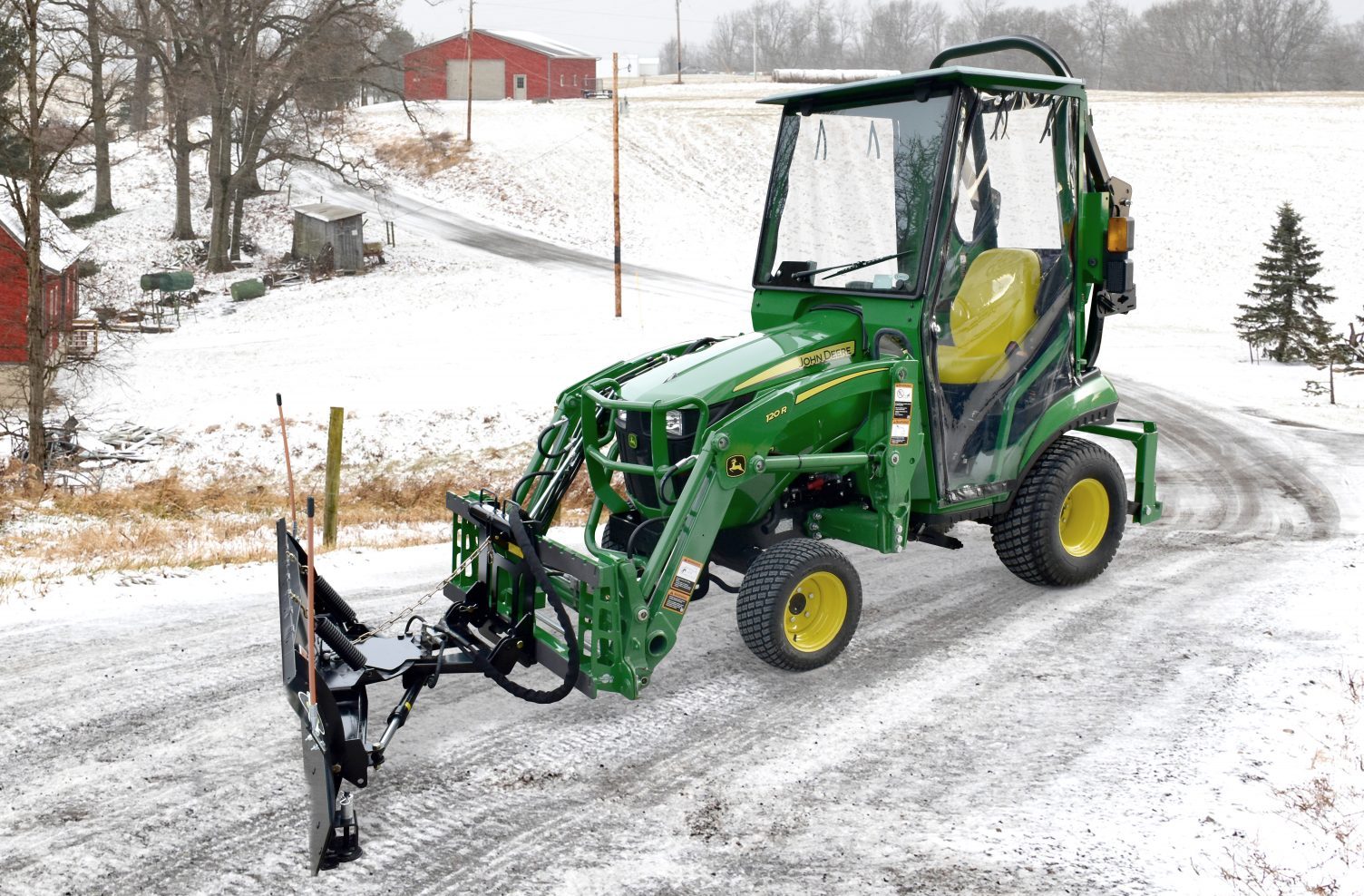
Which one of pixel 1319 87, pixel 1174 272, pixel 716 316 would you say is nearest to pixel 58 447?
pixel 716 316

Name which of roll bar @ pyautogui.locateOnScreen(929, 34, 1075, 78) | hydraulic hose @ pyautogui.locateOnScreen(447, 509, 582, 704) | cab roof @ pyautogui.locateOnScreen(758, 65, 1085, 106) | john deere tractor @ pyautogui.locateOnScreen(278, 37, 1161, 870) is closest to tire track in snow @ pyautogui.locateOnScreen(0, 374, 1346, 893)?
hydraulic hose @ pyautogui.locateOnScreen(447, 509, 582, 704)

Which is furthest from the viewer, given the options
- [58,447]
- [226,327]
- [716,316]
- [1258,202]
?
[1258,202]

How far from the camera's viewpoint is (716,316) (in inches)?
1033

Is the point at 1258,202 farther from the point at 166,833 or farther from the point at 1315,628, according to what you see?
the point at 166,833

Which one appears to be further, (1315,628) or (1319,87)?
(1319,87)

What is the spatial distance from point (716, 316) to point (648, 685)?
20942 millimetres

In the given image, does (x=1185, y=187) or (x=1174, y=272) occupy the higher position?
(x=1185, y=187)

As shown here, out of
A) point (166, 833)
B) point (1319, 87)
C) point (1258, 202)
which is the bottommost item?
point (166, 833)

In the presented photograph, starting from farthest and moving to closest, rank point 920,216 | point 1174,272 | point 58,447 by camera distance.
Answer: point 1174,272 < point 58,447 < point 920,216

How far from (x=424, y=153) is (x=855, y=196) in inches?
1686

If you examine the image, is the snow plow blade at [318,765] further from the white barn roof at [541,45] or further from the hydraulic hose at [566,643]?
the white barn roof at [541,45]

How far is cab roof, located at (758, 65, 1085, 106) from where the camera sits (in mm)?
6031

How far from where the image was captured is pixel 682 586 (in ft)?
17.4

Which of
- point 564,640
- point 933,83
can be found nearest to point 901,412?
point 933,83
